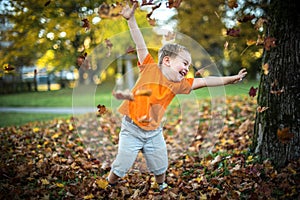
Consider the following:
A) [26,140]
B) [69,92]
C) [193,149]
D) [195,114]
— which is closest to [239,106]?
[195,114]

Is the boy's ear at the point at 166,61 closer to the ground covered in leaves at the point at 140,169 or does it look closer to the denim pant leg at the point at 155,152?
the denim pant leg at the point at 155,152

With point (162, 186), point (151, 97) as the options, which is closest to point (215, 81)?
point (151, 97)

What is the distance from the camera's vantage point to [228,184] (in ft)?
11.0

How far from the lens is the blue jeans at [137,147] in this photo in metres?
3.01

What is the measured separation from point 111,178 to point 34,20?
10.5 ft

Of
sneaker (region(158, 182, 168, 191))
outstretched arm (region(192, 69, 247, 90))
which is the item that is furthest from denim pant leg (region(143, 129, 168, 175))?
outstretched arm (region(192, 69, 247, 90))

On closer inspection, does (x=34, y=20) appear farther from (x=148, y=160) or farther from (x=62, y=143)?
(x=148, y=160)

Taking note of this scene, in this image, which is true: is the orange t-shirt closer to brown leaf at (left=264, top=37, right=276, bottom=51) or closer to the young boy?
the young boy

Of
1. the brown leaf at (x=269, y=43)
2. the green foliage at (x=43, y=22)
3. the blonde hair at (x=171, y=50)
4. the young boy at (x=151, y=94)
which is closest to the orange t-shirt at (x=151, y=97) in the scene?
the young boy at (x=151, y=94)

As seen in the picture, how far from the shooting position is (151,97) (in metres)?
2.89

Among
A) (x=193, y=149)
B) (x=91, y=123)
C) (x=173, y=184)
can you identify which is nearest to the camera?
(x=173, y=184)

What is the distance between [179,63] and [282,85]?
1370 mm

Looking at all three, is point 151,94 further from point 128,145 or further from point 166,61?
point 128,145

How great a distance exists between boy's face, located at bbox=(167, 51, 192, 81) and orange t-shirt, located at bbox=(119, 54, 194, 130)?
95mm
